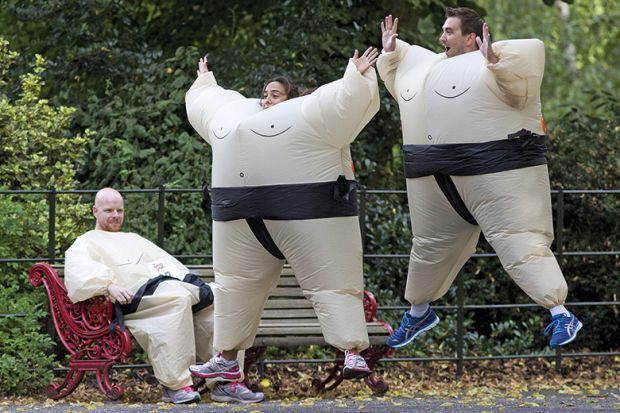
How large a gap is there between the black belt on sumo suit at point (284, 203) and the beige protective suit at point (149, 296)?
1.36 meters

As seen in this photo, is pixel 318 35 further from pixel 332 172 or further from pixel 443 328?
pixel 332 172

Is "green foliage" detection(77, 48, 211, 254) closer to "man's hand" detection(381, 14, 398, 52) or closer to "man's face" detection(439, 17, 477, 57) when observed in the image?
"man's hand" detection(381, 14, 398, 52)

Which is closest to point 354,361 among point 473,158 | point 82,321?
point 473,158

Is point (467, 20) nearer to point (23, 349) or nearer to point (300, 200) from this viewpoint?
point (300, 200)

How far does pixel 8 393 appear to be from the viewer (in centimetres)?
874

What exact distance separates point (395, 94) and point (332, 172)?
58 cm

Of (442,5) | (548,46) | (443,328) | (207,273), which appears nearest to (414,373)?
(443,328)

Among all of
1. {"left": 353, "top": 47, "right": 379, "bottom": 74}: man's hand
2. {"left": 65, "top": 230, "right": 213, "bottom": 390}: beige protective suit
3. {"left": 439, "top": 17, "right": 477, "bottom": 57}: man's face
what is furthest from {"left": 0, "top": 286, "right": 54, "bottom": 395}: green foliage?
{"left": 439, "top": 17, "right": 477, "bottom": 57}: man's face

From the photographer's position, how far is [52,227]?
9.07 m

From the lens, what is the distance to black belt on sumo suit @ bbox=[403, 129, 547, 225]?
268 inches

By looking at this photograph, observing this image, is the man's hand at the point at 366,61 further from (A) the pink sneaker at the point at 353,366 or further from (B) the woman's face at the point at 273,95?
(A) the pink sneaker at the point at 353,366

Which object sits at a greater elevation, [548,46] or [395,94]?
[548,46]

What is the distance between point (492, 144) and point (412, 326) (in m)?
1.29

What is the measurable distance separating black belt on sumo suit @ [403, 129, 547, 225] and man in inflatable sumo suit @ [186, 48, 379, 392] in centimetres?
41
